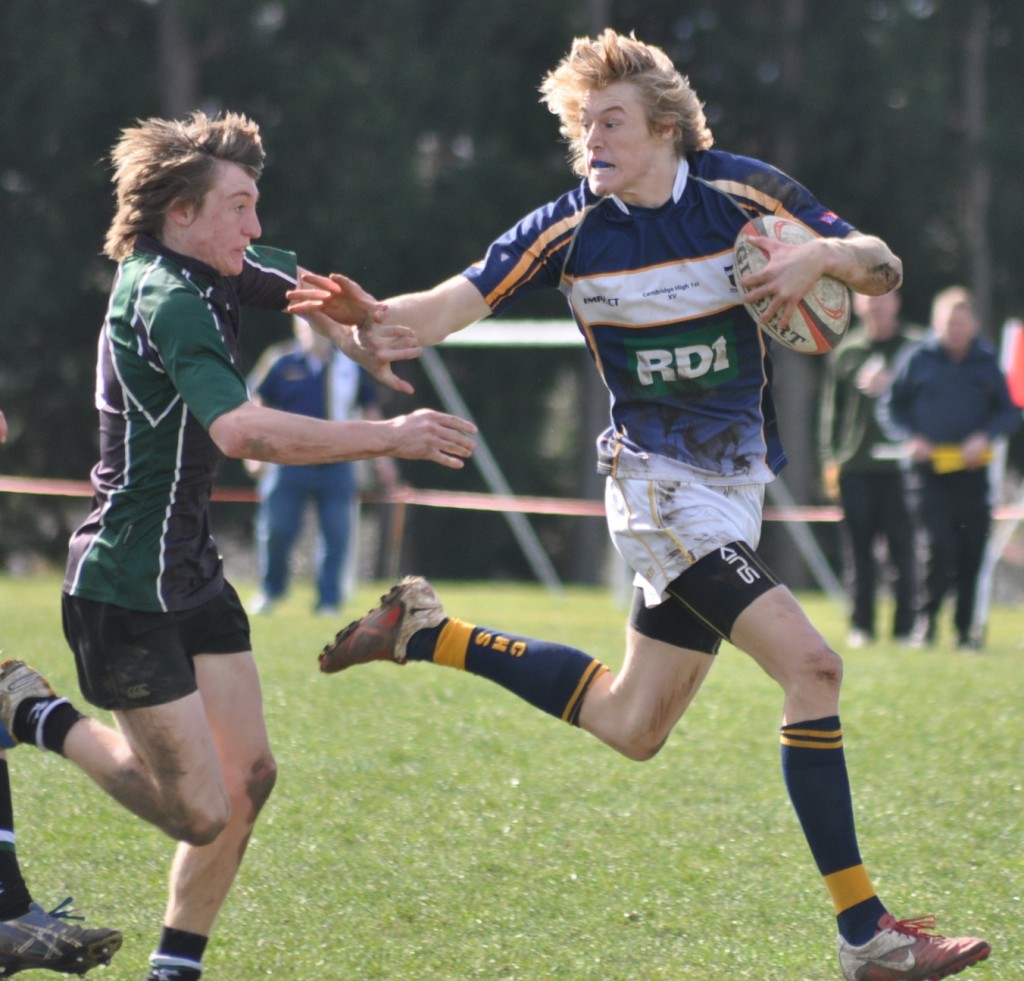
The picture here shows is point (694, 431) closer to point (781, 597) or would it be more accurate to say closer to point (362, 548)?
point (781, 597)

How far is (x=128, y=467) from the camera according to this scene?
161 inches

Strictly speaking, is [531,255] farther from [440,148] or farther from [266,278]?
[440,148]

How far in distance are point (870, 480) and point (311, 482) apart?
360 cm

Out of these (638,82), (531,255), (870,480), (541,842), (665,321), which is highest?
(638,82)

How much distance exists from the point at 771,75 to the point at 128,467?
2043 centimetres

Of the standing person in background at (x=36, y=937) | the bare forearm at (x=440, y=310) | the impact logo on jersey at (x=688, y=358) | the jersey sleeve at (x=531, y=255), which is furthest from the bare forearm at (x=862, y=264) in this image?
the standing person in background at (x=36, y=937)

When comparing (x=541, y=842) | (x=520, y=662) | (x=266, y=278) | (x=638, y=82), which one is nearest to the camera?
(x=266, y=278)

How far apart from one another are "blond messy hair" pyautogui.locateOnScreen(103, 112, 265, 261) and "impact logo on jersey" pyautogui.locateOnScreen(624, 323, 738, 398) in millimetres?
1148

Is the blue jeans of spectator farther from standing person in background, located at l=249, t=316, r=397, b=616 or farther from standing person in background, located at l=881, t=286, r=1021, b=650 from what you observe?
standing person in background, located at l=881, t=286, r=1021, b=650

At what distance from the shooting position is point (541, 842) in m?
5.61

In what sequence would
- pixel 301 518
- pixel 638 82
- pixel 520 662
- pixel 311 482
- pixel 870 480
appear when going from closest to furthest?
pixel 638 82
pixel 520 662
pixel 870 480
pixel 311 482
pixel 301 518

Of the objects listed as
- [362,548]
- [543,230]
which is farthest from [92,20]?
[543,230]

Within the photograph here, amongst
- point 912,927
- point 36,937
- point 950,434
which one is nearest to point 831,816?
point 912,927

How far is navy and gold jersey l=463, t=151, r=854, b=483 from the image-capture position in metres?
4.62
